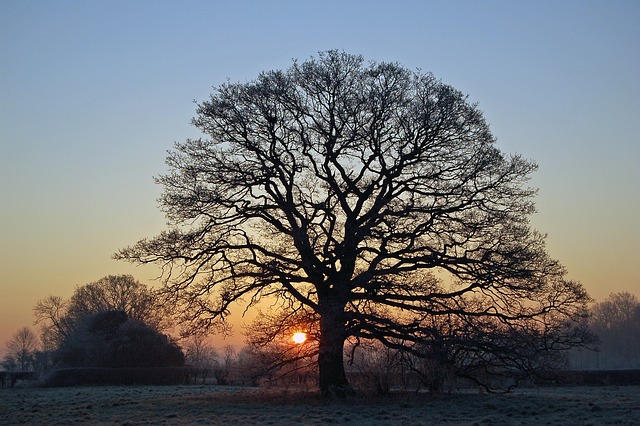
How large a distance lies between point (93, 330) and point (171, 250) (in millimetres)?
20843

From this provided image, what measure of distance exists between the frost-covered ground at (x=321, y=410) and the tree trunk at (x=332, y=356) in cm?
66

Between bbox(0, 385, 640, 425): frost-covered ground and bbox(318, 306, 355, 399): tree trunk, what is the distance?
0.66 metres

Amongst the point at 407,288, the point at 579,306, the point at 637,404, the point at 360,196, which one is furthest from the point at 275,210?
the point at 637,404

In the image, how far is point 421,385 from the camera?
79.1ft

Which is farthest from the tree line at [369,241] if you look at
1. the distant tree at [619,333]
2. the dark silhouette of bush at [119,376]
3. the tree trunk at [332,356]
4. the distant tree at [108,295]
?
the distant tree at [619,333]

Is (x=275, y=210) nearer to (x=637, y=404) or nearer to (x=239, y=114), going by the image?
(x=239, y=114)

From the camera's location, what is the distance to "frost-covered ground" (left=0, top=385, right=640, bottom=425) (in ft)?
56.5

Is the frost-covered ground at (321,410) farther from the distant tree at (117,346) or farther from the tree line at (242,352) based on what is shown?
the distant tree at (117,346)

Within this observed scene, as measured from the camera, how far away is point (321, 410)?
19.5 metres

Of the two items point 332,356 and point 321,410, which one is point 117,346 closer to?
point 332,356

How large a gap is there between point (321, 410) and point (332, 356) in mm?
2972

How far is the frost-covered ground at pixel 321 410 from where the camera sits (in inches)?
679

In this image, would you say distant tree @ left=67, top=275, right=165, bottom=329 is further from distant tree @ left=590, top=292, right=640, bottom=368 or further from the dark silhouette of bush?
distant tree @ left=590, top=292, right=640, bottom=368

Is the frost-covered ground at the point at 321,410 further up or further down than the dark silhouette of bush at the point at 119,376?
further down
